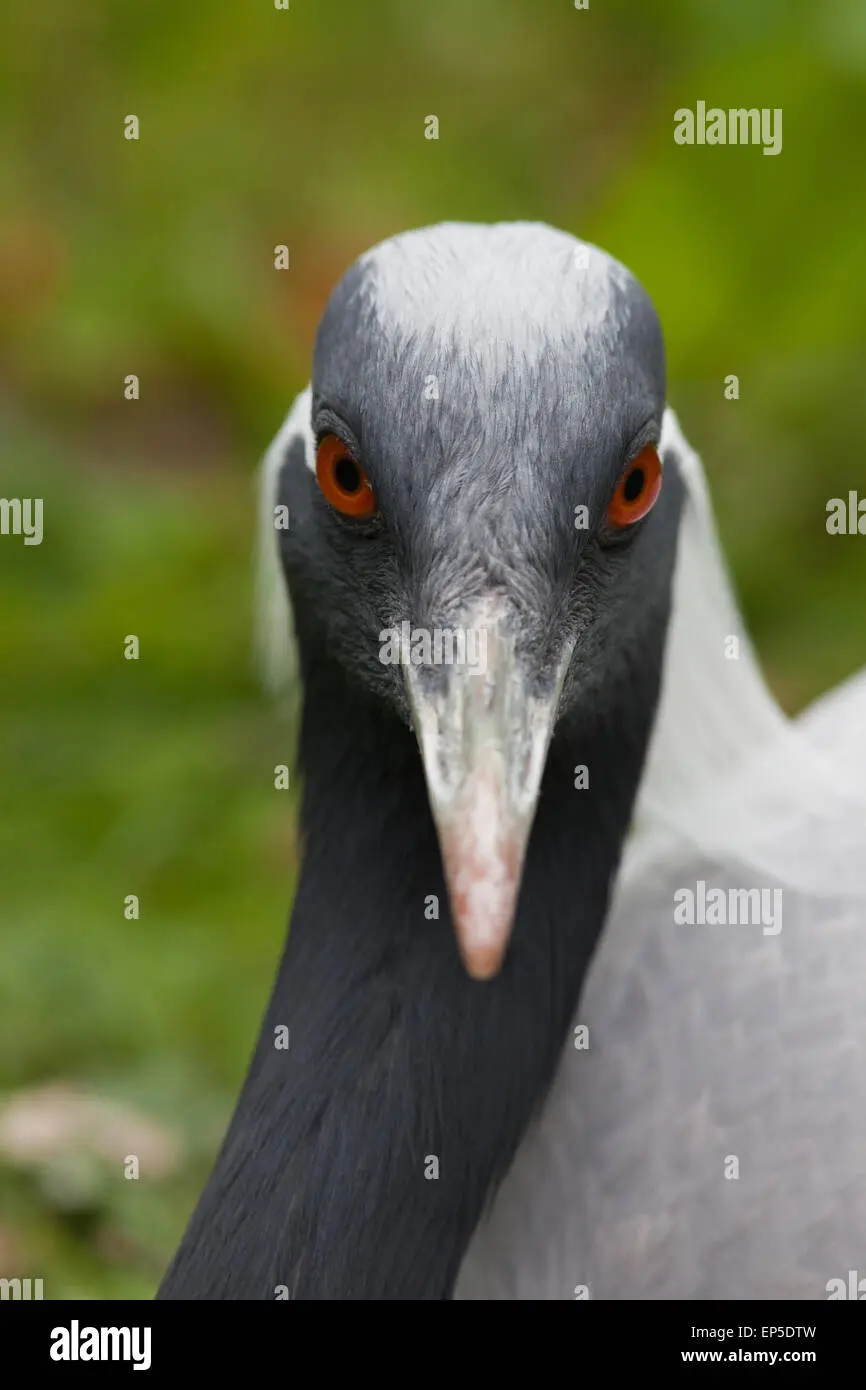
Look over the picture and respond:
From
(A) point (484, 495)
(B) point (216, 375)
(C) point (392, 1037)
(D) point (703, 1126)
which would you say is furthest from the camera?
(B) point (216, 375)

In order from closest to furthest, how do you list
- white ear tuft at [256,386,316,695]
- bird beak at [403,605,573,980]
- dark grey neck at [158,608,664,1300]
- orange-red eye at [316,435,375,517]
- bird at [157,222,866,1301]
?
bird beak at [403,605,573,980] → bird at [157,222,866,1301] → orange-red eye at [316,435,375,517] → dark grey neck at [158,608,664,1300] → white ear tuft at [256,386,316,695]

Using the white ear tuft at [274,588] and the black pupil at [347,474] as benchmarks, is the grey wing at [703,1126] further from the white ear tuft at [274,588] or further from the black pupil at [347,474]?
the black pupil at [347,474]

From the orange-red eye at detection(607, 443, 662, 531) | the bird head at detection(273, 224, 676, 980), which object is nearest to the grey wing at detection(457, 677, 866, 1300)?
the bird head at detection(273, 224, 676, 980)

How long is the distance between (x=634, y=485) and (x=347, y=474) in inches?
16.9

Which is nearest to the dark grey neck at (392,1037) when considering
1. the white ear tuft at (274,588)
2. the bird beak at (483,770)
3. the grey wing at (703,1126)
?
the grey wing at (703,1126)

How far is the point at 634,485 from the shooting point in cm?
291

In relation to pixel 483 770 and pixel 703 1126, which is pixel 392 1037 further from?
pixel 483 770

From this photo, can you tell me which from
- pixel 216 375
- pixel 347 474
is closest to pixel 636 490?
pixel 347 474

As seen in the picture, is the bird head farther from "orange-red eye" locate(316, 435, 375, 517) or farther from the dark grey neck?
the dark grey neck

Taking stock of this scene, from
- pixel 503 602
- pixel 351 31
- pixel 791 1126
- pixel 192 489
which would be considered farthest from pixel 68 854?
pixel 351 31

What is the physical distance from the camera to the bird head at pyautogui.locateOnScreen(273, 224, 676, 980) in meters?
2.61

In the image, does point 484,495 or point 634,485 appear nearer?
point 484,495

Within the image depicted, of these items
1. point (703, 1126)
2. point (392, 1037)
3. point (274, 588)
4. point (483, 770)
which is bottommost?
point (703, 1126)

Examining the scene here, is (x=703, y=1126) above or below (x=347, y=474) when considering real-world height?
below
